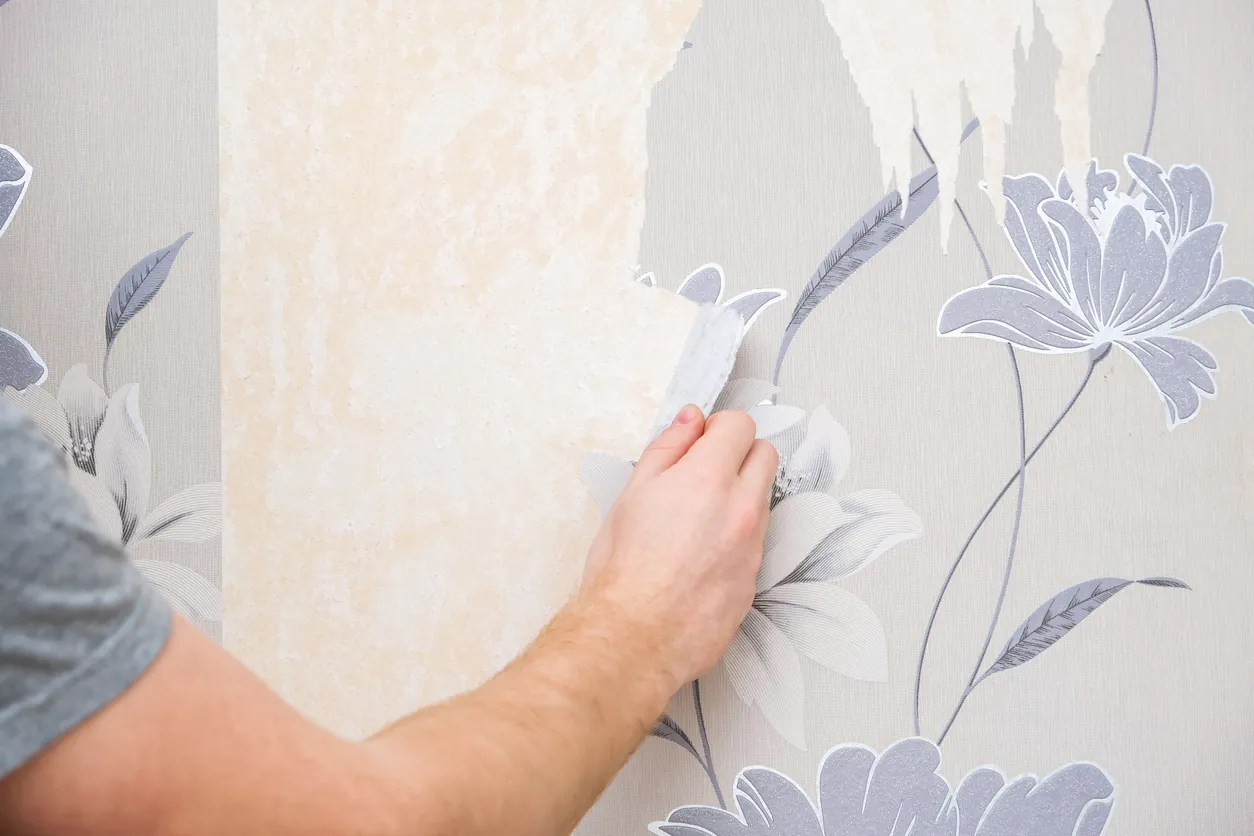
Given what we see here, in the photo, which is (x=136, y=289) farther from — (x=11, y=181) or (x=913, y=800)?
(x=913, y=800)

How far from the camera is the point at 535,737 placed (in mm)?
440

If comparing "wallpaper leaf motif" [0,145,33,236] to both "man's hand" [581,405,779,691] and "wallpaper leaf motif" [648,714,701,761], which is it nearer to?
"man's hand" [581,405,779,691]

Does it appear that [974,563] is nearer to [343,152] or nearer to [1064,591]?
[1064,591]

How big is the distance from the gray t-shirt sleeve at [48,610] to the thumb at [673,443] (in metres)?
0.36

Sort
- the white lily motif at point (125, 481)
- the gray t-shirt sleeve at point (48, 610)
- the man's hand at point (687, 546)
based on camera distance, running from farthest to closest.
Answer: the white lily motif at point (125, 481) < the man's hand at point (687, 546) < the gray t-shirt sleeve at point (48, 610)

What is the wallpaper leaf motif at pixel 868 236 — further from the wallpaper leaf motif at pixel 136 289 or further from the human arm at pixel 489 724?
the wallpaper leaf motif at pixel 136 289

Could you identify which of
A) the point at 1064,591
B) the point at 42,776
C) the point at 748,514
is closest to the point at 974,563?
the point at 1064,591

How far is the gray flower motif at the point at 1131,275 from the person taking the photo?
24.7 inches

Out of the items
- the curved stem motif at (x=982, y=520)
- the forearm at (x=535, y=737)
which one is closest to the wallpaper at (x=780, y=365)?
the curved stem motif at (x=982, y=520)

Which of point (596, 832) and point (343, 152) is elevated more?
point (343, 152)

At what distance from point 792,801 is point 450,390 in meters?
0.43

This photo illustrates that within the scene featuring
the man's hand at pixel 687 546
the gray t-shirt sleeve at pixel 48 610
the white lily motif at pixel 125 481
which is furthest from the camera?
the white lily motif at pixel 125 481

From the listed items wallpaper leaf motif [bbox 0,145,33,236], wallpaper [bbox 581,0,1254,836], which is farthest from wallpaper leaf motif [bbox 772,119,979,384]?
wallpaper leaf motif [bbox 0,145,33,236]

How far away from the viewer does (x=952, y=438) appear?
2.08 ft
